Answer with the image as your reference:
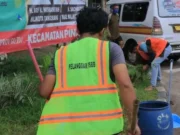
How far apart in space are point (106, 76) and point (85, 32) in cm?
31

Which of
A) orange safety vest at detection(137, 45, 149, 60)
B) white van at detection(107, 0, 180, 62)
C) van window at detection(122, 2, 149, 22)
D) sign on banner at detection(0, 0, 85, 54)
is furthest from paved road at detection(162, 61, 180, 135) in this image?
sign on banner at detection(0, 0, 85, 54)

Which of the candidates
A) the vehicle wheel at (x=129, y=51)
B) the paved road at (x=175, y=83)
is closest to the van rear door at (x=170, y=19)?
the paved road at (x=175, y=83)

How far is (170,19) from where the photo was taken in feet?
31.8

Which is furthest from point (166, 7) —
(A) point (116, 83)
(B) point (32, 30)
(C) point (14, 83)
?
(A) point (116, 83)

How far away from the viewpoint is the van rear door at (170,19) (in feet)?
31.4

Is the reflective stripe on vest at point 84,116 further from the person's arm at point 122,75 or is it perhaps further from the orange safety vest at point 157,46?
the orange safety vest at point 157,46

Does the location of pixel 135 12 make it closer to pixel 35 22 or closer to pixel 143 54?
pixel 143 54

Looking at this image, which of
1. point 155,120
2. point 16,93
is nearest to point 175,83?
point 16,93

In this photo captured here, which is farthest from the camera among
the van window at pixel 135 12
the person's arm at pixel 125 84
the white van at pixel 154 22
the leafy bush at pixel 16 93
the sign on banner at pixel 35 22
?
the van window at pixel 135 12

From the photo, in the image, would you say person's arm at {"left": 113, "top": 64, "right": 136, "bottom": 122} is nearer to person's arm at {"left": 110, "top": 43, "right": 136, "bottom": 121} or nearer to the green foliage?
person's arm at {"left": 110, "top": 43, "right": 136, "bottom": 121}

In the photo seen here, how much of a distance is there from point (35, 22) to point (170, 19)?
4828mm

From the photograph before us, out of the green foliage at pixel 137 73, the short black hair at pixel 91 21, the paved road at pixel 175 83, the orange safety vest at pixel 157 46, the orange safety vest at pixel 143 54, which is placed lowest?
the paved road at pixel 175 83

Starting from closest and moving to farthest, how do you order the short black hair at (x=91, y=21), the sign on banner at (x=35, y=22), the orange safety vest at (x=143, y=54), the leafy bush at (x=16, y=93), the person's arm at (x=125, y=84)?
the person's arm at (x=125, y=84), the short black hair at (x=91, y=21), the leafy bush at (x=16, y=93), the sign on banner at (x=35, y=22), the orange safety vest at (x=143, y=54)

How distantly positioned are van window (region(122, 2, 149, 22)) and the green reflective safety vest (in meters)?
8.03
